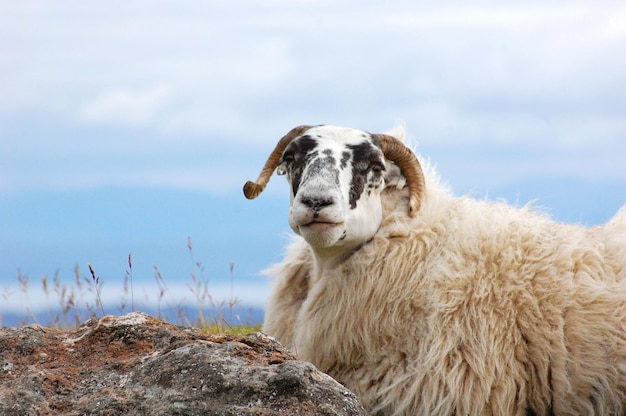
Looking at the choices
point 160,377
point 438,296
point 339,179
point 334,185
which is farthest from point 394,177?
point 160,377

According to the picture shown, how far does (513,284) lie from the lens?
6.25m

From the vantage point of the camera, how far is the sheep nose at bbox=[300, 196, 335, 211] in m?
5.79

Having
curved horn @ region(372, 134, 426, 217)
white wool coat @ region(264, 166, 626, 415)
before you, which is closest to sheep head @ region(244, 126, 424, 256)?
curved horn @ region(372, 134, 426, 217)

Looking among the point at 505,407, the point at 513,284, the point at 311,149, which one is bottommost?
the point at 505,407

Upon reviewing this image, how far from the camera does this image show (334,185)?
19.6 feet

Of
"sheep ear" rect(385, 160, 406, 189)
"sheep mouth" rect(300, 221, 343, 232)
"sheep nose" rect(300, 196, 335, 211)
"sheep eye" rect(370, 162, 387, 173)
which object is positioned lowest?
"sheep mouth" rect(300, 221, 343, 232)

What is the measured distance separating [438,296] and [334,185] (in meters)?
1.18

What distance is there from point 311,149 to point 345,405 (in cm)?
282

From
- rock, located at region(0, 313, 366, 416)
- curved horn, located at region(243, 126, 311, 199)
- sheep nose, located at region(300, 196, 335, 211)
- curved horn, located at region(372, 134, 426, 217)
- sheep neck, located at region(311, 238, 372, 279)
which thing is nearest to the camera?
rock, located at region(0, 313, 366, 416)

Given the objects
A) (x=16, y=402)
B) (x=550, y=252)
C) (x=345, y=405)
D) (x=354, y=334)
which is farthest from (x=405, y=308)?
(x=16, y=402)

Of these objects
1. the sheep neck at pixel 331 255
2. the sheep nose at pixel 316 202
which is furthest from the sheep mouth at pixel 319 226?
the sheep neck at pixel 331 255

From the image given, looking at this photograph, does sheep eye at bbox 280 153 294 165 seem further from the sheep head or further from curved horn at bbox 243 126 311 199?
curved horn at bbox 243 126 311 199

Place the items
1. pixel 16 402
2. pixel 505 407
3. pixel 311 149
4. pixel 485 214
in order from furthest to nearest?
pixel 485 214 < pixel 311 149 < pixel 505 407 < pixel 16 402

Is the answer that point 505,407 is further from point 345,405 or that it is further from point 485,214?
point 345,405
